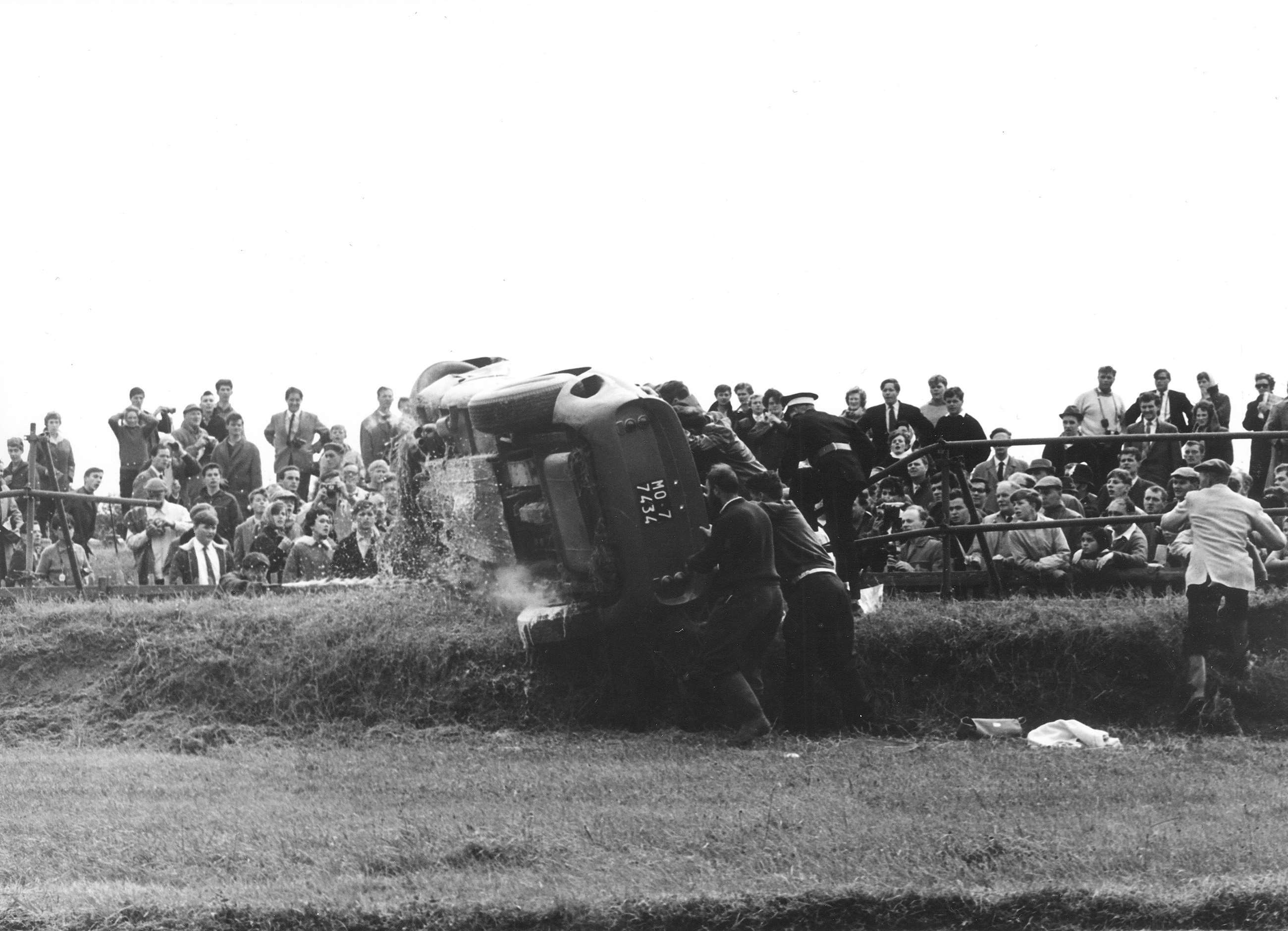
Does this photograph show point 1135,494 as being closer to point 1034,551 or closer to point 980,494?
point 1034,551

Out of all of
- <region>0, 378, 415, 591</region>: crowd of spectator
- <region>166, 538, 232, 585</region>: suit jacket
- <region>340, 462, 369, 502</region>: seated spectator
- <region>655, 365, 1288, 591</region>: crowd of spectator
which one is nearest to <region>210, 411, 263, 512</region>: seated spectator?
<region>0, 378, 415, 591</region>: crowd of spectator

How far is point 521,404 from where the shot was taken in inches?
421

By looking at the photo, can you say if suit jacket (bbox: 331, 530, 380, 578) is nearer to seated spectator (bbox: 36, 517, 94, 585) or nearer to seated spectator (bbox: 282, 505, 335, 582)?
seated spectator (bbox: 282, 505, 335, 582)

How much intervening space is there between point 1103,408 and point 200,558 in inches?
358

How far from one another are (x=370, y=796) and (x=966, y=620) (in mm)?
4808

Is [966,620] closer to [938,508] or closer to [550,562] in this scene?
[938,508]

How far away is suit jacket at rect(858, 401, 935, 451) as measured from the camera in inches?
600

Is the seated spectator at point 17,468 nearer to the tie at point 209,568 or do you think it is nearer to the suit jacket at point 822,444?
the tie at point 209,568

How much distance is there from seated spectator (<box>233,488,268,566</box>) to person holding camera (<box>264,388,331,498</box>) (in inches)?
69.7

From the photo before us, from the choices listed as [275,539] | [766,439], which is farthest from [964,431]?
[275,539]

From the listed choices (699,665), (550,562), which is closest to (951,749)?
(699,665)

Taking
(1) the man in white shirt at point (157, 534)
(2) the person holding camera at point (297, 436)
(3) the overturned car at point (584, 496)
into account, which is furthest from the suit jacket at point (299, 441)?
(3) the overturned car at point (584, 496)

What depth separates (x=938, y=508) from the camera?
42.2 feet

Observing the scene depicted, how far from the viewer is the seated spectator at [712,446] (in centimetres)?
1105
